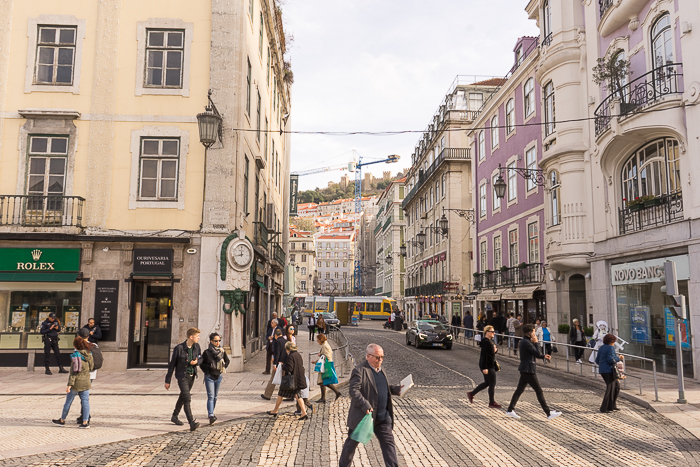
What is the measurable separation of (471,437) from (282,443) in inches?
114

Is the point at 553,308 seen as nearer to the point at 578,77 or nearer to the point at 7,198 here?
the point at 578,77

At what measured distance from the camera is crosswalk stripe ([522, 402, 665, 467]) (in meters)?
7.77

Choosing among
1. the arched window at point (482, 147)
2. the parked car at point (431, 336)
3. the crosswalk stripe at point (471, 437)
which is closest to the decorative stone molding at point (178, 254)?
the crosswalk stripe at point (471, 437)

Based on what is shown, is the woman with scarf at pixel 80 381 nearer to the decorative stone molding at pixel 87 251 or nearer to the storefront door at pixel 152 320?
the storefront door at pixel 152 320

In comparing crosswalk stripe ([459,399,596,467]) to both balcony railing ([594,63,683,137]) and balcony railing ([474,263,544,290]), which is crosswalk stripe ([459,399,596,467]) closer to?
balcony railing ([594,63,683,137])

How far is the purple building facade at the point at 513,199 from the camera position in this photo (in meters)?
27.7

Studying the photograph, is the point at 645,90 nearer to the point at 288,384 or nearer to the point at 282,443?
the point at 288,384

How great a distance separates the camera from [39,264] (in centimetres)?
1720

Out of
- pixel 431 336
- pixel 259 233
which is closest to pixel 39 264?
pixel 259 233

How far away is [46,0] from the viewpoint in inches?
715

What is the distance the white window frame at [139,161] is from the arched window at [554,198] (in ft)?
50.0

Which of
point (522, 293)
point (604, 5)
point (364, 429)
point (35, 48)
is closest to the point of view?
point (364, 429)

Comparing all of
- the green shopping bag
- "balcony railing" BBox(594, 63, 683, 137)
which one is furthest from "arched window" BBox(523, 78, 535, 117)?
the green shopping bag

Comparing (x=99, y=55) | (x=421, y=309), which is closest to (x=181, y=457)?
(x=99, y=55)
